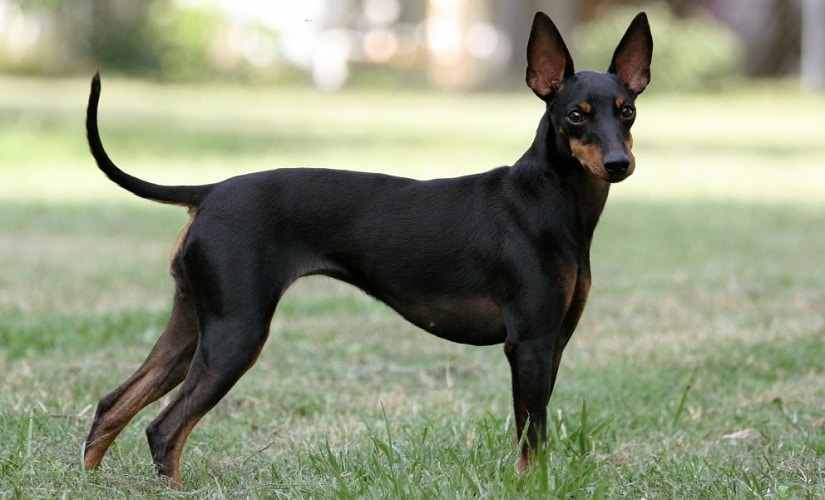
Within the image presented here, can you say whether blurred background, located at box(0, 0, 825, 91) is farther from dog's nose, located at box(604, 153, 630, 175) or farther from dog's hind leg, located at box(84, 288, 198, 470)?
dog's nose, located at box(604, 153, 630, 175)

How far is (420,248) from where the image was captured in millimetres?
4523

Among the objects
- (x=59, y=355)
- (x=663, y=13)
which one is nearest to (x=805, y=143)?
(x=663, y=13)

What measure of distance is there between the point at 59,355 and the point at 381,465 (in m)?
2.93

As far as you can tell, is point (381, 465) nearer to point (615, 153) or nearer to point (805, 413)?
point (615, 153)

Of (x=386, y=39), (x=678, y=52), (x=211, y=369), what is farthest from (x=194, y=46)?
(x=211, y=369)

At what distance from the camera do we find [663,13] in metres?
27.1

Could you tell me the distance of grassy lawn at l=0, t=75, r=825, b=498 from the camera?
4.51 metres

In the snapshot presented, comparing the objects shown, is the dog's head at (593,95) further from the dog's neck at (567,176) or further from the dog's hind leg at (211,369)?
the dog's hind leg at (211,369)

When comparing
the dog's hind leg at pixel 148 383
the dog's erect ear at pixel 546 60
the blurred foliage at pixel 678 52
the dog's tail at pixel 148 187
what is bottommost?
the dog's hind leg at pixel 148 383

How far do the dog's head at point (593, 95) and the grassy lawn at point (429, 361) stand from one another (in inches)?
39.3

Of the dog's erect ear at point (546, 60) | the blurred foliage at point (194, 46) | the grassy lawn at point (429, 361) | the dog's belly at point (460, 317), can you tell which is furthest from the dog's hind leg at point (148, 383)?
the blurred foliage at point (194, 46)

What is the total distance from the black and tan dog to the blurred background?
1890 centimetres

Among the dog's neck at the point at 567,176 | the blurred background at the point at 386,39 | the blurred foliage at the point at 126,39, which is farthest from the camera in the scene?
the blurred background at the point at 386,39

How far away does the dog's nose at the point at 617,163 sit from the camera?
4.11 meters
